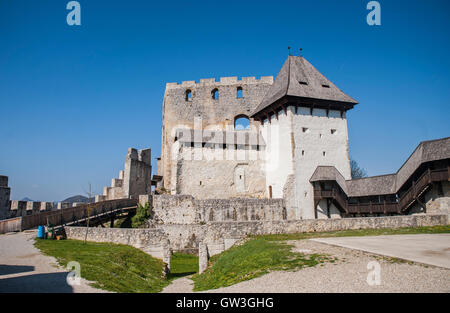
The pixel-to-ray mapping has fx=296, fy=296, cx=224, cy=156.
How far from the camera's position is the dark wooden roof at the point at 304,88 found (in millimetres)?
26672

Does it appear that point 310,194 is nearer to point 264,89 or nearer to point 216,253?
point 216,253

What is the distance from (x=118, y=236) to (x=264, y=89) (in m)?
25.5

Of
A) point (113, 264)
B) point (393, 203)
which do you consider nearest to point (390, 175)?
point (393, 203)

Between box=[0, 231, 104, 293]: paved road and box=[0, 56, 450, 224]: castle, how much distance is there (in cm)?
896

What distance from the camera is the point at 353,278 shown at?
7570 millimetres

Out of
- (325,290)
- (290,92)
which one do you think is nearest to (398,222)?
(290,92)

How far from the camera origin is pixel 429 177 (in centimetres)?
1992

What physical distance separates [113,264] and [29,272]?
3.32 meters

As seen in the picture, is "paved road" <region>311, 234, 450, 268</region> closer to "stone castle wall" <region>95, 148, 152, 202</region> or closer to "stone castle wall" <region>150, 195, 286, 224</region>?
"stone castle wall" <region>150, 195, 286, 224</region>

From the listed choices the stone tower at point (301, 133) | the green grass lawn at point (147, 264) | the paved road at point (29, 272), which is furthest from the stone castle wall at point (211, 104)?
the paved road at point (29, 272)

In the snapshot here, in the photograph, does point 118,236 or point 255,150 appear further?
point 255,150

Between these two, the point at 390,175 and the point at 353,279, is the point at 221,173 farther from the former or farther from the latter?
the point at 353,279

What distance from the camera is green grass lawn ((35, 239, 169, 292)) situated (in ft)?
31.1

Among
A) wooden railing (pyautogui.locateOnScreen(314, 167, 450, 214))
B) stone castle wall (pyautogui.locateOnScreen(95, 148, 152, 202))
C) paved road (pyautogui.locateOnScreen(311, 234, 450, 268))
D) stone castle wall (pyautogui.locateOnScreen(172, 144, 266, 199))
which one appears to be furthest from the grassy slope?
stone castle wall (pyautogui.locateOnScreen(95, 148, 152, 202))
